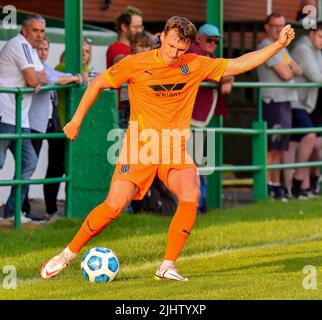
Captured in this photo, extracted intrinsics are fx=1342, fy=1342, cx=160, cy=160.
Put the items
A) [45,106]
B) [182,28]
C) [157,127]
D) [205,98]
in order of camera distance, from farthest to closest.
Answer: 1. [205,98]
2. [45,106]
3. [157,127]
4. [182,28]

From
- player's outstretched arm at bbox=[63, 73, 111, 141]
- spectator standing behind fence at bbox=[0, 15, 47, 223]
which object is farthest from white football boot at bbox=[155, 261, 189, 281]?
spectator standing behind fence at bbox=[0, 15, 47, 223]

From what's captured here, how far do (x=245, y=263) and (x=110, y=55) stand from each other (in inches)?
166

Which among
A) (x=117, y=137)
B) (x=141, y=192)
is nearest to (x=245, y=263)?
(x=141, y=192)

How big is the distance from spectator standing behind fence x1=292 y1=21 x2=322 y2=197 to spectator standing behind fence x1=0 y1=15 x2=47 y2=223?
15.1 feet

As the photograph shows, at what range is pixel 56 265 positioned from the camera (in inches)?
385

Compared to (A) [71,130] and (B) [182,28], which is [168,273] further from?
(B) [182,28]

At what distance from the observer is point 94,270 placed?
31.5ft

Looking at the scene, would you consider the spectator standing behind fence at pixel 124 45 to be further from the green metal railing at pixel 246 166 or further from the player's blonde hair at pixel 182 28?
the player's blonde hair at pixel 182 28

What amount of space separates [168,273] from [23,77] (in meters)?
4.34

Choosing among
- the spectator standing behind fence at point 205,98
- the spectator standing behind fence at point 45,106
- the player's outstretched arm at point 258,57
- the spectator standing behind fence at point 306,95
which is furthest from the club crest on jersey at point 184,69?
the spectator standing behind fence at point 306,95

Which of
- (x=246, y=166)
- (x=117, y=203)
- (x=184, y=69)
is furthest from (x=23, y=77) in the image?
(x=117, y=203)

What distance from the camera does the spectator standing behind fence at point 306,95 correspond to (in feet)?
56.1

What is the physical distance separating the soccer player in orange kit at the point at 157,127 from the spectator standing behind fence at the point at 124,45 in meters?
4.32

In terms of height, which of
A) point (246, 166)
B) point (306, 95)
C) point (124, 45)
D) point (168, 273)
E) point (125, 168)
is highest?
point (124, 45)
